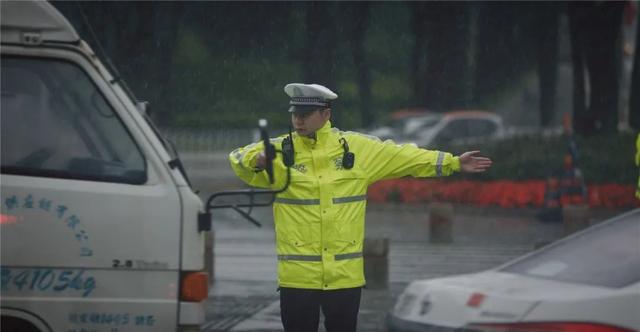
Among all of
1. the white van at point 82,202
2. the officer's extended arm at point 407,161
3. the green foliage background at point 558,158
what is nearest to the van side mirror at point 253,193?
the white van at point 82,202

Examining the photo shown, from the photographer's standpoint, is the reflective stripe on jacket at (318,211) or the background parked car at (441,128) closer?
the reflective stripe on jacket at (318,211)

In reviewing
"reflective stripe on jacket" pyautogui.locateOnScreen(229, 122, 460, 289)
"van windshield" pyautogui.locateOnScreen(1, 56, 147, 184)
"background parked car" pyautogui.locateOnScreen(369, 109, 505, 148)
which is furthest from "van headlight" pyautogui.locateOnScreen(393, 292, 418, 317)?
"background parked car" pyautogui.locateOnScreen(369, 109, 505, 148)

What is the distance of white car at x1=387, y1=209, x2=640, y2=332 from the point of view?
564cm

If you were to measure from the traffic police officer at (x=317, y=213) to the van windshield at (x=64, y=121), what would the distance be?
71cm

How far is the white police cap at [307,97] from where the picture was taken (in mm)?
7156

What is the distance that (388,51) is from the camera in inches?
1887

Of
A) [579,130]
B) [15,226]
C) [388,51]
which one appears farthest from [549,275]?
[388,51]

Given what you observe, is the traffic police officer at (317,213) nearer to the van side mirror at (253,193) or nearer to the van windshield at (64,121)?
the van side mirror at (253,193)

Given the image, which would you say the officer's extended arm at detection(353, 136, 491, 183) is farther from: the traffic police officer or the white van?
the white van

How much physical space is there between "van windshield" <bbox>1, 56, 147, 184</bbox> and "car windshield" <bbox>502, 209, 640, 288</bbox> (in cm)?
188

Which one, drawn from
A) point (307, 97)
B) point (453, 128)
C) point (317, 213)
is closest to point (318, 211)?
point (317, 213)

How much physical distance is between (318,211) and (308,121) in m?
0.46

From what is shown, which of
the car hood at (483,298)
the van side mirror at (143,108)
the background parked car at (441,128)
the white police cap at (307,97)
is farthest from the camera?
the background parked car at (441,128)

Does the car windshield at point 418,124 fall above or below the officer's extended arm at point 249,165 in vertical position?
below
